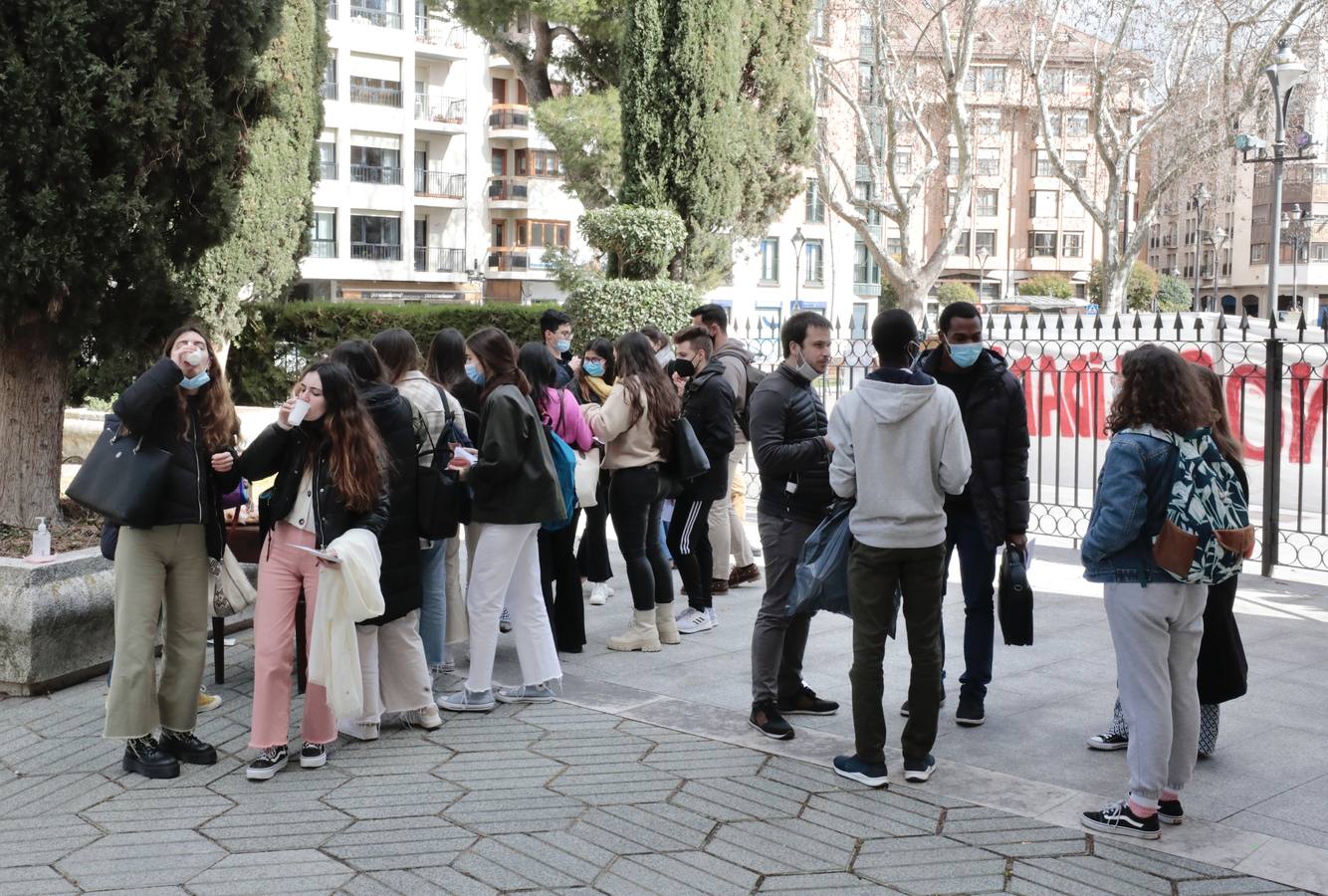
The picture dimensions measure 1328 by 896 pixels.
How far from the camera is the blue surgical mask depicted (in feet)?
19.0

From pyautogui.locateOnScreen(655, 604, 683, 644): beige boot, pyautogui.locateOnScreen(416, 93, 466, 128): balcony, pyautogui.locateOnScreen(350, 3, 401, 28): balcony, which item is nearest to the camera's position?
pyautogui.locateOnScreen(655, 604, 683, 644): beige boot

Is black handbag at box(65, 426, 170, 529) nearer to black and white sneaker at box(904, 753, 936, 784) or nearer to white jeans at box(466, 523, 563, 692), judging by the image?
white jeans at box(466, 523, 563, 692)

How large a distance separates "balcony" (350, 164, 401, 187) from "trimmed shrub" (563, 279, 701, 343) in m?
38.8

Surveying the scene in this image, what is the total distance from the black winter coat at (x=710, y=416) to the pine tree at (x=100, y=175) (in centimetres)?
307

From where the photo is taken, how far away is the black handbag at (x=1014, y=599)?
568cm

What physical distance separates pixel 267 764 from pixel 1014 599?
323 cm

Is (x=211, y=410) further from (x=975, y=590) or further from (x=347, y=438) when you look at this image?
(x=975, y=590)

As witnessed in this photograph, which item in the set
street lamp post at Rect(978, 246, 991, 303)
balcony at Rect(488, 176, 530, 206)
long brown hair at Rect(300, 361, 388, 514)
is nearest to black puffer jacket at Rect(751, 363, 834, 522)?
long brown hair at Rect(300, 361, 388, 514)

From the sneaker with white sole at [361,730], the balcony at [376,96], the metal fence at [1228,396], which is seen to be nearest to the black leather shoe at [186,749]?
the sneaker with white sole at [361,730]

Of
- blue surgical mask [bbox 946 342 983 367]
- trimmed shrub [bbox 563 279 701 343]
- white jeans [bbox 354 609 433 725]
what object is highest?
trimmed shrub [bbox 563 279 701 343]

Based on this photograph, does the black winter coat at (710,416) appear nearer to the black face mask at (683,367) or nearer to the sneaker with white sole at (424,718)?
the black face mask at (683,367)

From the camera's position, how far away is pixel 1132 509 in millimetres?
4594

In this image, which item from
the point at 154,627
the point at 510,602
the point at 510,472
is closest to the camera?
the point at 154,627

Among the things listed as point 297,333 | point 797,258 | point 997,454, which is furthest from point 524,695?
point 797,258
